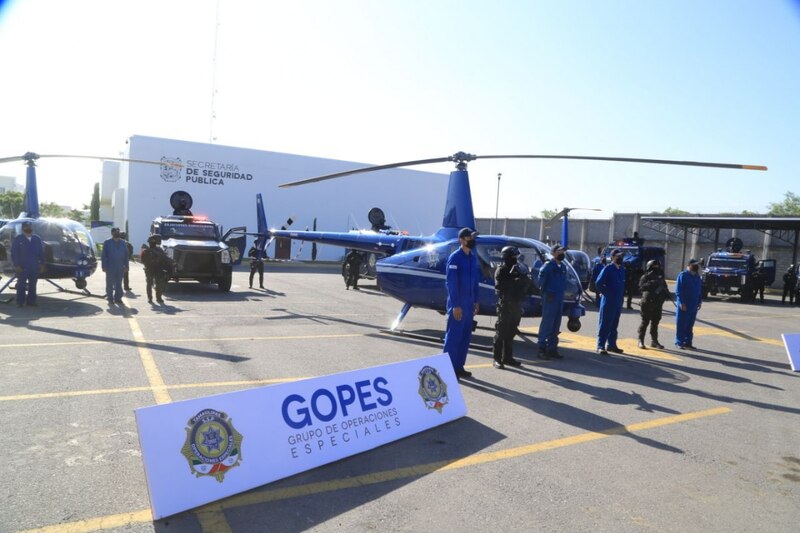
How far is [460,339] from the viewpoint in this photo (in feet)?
21.5

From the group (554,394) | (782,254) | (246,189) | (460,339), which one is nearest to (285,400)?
(460,339)

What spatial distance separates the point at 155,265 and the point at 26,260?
2553 mm

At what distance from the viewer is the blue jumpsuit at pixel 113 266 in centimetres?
1166

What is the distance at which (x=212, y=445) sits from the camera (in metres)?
3.36

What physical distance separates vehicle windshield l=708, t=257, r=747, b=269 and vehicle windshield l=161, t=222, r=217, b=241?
20155mm

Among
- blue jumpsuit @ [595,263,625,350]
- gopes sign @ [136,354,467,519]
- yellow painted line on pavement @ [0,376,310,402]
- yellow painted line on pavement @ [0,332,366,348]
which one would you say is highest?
blue jumpsuit @ [595,263,625,350]

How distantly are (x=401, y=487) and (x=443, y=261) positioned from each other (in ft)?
19.4

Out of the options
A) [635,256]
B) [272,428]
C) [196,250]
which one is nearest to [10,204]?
[196,250]

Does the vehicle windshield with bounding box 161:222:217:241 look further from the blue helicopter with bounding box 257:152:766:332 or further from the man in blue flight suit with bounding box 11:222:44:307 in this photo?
the blue helicopter with bounding box 257:152:766:332

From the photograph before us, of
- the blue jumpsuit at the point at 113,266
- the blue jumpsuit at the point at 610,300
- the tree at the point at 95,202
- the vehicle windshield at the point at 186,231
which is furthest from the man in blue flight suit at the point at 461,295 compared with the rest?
the tree at the point at 95,202

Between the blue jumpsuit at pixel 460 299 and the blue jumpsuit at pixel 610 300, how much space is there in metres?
3.50

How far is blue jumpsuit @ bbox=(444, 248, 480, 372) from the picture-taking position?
6.54 meters

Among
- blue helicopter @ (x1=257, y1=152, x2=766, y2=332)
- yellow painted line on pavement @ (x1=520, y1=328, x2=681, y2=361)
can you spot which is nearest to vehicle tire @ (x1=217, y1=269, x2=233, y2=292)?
blue helicopter @ (x1=257, y1=152, x2=766, y2=332)

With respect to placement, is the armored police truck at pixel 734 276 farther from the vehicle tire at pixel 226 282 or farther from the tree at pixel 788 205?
the tree at pixel 788 205
